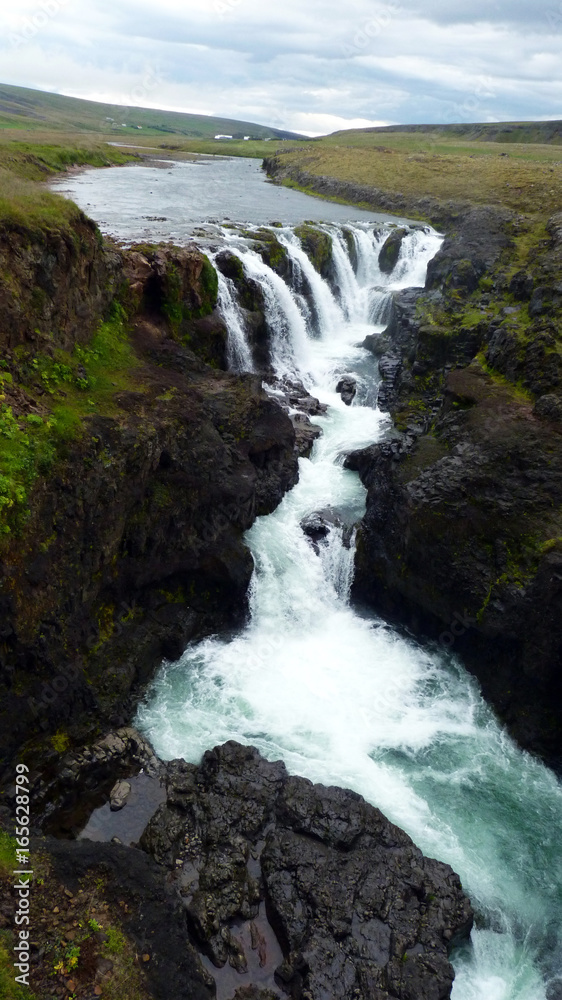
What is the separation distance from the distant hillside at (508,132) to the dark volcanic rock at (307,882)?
458ft

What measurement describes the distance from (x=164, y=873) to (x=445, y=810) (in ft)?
23.2

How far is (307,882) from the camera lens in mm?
12031

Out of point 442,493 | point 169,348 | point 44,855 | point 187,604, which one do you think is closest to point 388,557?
point 442,493

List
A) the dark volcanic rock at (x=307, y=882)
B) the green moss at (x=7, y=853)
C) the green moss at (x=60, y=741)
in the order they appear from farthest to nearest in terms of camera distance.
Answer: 1. the green moss at (x=60, y=741)
2. the dark volcanic rock at (x=307, y=882)
3. the green moss at (x=7, y=853)

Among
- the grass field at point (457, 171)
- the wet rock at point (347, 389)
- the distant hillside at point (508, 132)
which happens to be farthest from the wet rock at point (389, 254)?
the distant hillside at point (508, 132)

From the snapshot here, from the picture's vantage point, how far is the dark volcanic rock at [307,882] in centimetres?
1088

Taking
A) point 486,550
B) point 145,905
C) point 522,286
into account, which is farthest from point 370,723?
point 522,286

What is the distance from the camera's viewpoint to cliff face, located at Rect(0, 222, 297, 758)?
13.8 meters

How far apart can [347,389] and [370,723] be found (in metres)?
19.0

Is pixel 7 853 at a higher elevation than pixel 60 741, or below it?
higher

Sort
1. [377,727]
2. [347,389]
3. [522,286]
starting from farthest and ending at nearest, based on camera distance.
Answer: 1. [347,389]
2. [522,286]
3. [377,727]

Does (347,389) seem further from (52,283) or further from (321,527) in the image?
(52,283)

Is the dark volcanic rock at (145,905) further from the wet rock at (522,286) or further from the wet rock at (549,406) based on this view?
the wet rock at (522,286)

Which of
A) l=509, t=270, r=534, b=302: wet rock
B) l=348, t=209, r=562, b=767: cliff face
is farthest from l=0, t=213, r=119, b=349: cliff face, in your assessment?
l=509, t=270, r=534, b=302: wet rock
